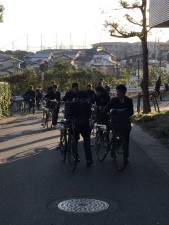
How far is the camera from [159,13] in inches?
697

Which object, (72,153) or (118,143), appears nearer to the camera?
(72,153)

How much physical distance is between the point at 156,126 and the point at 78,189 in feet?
29.4

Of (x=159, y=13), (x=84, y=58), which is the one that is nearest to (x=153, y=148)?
(x=159, y=13)

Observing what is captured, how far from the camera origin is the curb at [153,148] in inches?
388

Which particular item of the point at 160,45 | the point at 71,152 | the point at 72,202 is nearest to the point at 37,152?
the point at 71,152

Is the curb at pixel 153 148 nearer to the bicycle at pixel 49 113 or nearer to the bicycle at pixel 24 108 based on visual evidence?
the bicycle at pixel 49 113

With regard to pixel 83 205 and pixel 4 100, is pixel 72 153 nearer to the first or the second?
pixel 83 205

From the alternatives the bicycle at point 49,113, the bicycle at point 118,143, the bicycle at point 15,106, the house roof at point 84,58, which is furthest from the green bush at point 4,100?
the house roof at point 84,58

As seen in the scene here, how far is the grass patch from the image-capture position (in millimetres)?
13688

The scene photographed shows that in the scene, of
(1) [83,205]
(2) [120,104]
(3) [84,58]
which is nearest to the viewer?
(1) [83,205]

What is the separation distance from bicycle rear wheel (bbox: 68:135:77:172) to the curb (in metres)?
1.88

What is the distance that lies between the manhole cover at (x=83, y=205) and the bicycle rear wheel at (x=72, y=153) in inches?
87.4

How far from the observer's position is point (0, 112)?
2353 centimetres

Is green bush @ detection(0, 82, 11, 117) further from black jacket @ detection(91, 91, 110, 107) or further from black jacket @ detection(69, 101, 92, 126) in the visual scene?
black jacket @ detection(69, 101, 92, 126)
